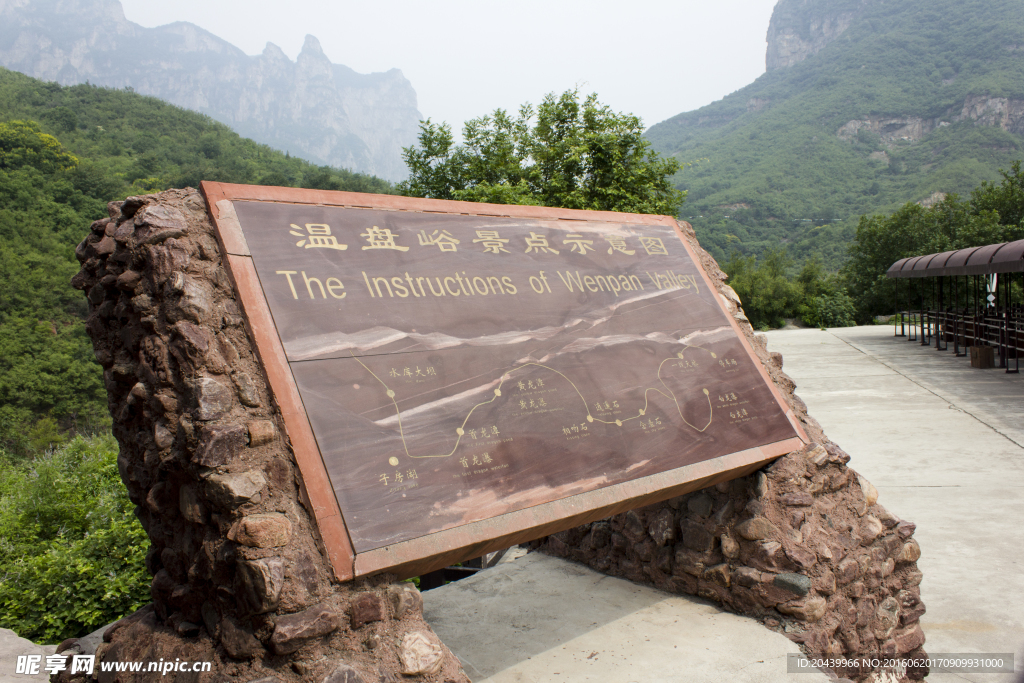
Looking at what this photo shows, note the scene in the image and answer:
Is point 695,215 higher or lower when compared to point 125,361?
higher

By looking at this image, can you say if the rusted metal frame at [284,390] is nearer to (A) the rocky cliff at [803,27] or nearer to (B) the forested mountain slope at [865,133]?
(B) the forested mountain slope at [865,133]

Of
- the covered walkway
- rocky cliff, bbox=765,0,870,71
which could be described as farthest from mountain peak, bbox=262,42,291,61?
the covered walkway

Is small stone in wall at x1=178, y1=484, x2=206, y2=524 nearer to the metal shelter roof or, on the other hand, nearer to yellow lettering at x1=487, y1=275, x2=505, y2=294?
yellow lettering at x1=487, y1=275, x2=505, y2=294

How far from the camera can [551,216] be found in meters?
3.10

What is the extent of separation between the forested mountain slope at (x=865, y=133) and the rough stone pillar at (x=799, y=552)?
1612 inches

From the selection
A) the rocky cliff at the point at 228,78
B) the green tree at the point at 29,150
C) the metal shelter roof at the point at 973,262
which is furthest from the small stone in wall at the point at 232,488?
the rocky cliff at the point at 228,78

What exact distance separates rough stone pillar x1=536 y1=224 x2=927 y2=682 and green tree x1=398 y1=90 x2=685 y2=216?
37.1ft

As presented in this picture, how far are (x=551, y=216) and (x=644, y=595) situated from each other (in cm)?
206

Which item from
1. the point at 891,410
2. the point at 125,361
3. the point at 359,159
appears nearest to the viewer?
the point at 125,361

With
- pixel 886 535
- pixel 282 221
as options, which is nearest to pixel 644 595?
pixel 886 535

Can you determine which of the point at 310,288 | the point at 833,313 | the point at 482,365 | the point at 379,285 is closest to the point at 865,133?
the point at 833,313

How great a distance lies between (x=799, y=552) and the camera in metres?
2.96

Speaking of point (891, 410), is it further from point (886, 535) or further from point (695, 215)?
point (695, 215)

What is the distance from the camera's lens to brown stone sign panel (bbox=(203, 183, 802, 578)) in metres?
1.88
